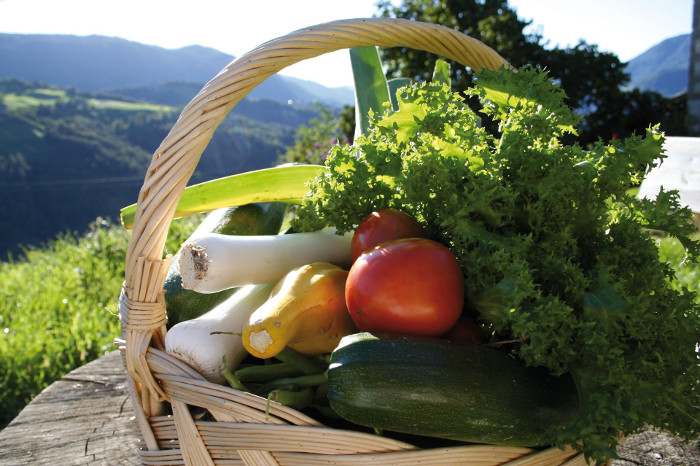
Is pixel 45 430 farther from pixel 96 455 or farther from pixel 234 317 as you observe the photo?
pixel 234 317

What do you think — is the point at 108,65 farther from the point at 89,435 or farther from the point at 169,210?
the point at 169,210

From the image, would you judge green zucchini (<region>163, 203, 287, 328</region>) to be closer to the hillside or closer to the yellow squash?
the yellow squash

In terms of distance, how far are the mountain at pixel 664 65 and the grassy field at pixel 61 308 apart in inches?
2792

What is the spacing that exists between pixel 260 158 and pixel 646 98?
29.1m

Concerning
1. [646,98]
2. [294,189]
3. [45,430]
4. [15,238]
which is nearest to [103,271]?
[45,430]

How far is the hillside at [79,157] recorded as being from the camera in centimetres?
3241

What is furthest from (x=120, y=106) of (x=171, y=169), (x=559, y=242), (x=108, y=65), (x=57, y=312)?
(x=559, y=242)

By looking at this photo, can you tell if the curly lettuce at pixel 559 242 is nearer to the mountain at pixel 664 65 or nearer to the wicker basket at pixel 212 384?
the wicker basket at pixel 212 384

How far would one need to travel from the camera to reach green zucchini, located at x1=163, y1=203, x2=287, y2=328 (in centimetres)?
154

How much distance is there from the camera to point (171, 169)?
1129 millimetres

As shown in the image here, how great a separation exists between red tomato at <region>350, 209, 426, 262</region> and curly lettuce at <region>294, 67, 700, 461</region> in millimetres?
44

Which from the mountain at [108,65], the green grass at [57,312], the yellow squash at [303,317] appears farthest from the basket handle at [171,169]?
the mountain at [108,65]

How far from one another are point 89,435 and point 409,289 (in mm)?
1223

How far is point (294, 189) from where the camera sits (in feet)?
5.42
